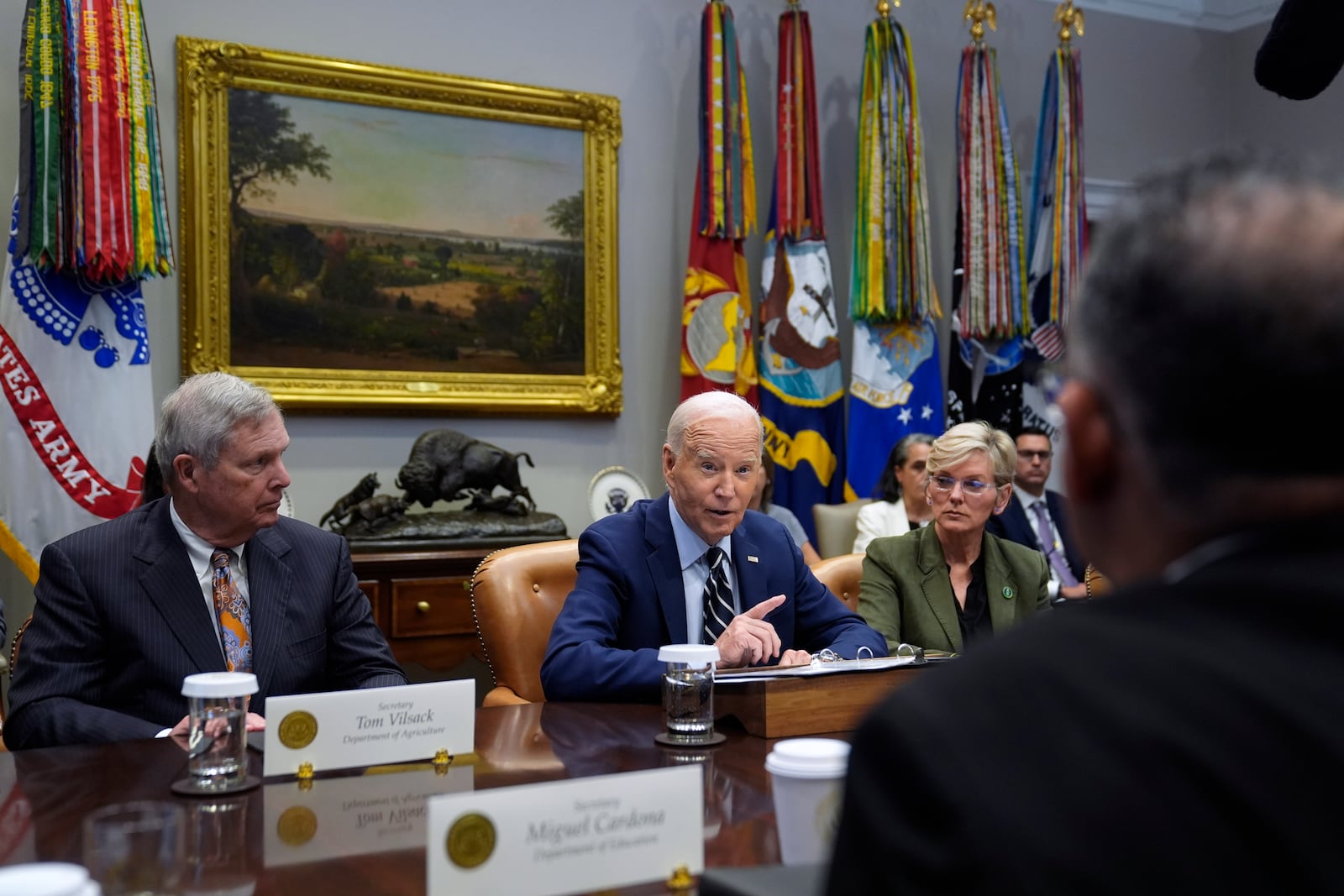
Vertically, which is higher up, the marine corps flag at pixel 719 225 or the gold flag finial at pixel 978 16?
the gold flag finial at pixel 978 16

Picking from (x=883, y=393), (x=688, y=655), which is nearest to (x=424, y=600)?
(x=883, y=393)

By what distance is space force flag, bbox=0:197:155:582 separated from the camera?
420 cm

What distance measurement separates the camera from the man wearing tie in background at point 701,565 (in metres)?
2.64

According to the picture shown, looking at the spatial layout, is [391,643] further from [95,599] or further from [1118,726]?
[1118,726]

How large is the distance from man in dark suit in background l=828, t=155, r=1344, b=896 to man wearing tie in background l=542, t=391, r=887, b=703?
1.88 m

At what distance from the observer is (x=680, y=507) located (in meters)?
2.79

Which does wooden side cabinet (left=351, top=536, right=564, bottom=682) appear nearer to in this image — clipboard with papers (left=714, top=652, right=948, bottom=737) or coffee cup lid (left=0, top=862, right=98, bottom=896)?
clipboard with papers (left=714, top=652, right=948, bottom=737)

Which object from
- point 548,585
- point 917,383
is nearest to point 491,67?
point 917,383

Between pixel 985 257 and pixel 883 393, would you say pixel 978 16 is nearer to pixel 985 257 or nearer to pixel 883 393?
pixel 985 257

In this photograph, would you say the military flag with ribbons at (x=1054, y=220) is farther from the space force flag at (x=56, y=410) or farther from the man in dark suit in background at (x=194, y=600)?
the man in dark suit in background at (x=194, y=600)

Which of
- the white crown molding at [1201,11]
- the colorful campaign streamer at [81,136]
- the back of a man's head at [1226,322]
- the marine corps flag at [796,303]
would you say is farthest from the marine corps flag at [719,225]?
the back of a man's head at [1226,322]

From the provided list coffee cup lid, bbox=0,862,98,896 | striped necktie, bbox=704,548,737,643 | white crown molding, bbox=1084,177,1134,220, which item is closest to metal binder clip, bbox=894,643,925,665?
striped necktie, bbox=704,548,737,643

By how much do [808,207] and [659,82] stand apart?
937 millimetres

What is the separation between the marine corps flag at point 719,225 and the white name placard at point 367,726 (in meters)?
3.77
